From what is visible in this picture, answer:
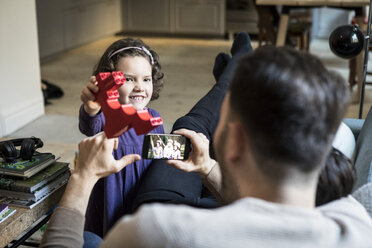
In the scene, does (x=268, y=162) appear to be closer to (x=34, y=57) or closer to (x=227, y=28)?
(x=34, y=57)

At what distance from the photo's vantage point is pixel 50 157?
159cm

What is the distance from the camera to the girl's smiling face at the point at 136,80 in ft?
4.87

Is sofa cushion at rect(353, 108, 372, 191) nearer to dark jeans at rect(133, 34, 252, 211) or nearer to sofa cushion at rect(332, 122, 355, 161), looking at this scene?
sofa cushion at rect(332, 122, 355, 161)

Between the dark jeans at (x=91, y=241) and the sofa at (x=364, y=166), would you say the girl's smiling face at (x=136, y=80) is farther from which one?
the sofa at (x=364, y=166)

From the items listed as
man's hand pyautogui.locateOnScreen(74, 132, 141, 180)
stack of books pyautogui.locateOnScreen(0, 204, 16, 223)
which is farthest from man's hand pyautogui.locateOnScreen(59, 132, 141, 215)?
stack of books pyautogui.locateOnScreen(0, 204, 16, 223)

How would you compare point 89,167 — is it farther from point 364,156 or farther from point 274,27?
point 274,27

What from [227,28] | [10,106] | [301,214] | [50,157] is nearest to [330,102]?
[301,214]

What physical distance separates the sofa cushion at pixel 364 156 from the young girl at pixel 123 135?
1.95ft

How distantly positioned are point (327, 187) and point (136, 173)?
27.1 inches

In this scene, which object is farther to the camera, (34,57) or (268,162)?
(34,57)

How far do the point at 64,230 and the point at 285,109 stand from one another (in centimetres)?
51

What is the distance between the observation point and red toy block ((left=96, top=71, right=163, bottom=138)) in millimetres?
992

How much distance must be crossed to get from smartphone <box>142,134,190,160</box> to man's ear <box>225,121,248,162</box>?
1.49 feet

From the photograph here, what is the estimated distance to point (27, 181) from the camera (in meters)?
1.49
